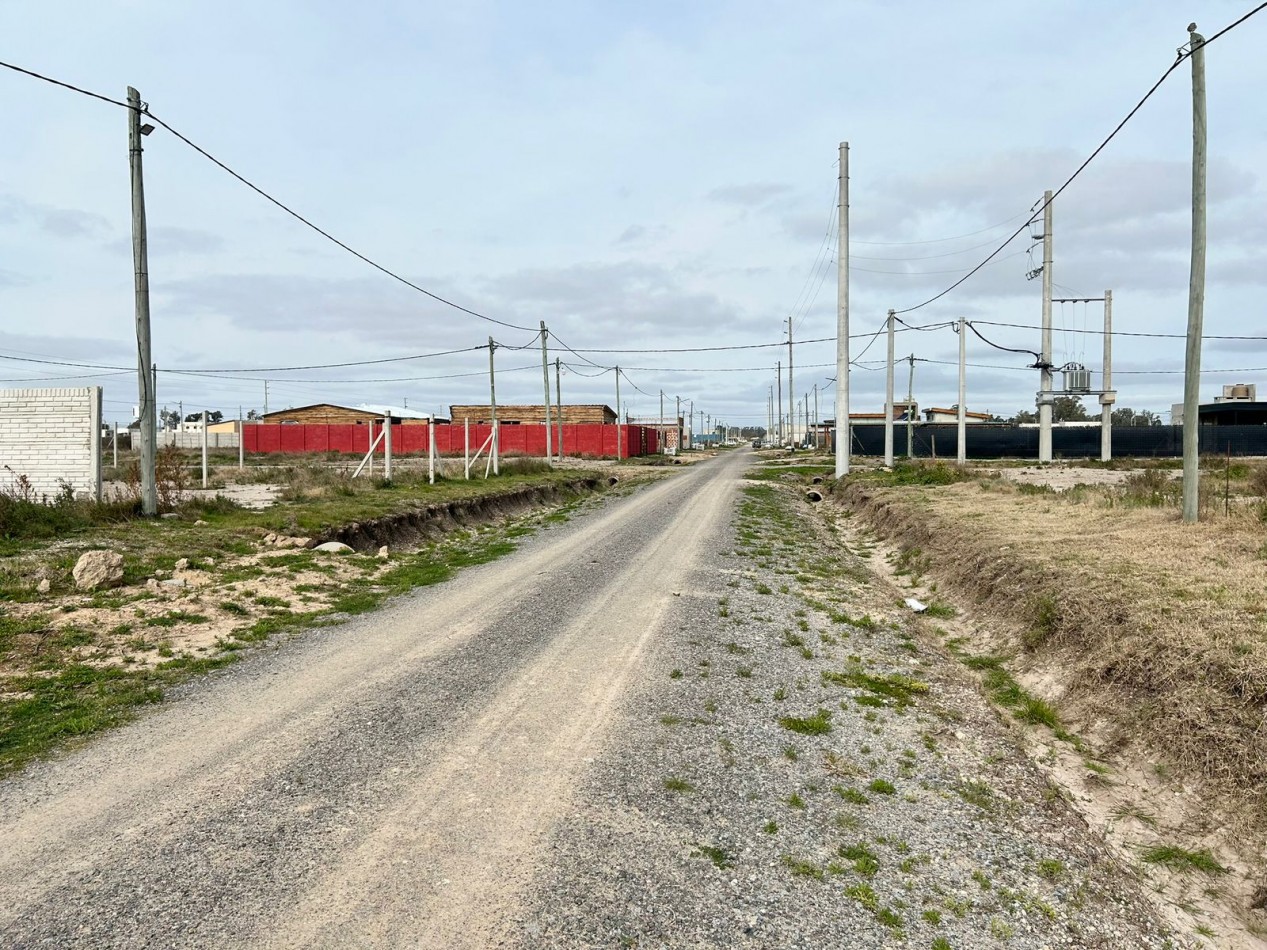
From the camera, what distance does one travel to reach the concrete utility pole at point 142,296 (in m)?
12.3

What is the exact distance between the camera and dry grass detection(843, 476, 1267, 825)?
15.6 ft

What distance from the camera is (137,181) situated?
1236cm

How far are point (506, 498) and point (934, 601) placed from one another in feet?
45.4

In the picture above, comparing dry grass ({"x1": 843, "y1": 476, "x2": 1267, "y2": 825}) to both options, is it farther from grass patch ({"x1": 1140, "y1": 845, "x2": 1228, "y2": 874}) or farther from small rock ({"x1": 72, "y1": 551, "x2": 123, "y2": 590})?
small rock ({"x1": 72, "y1": 551, "x2": 123, "y2": 590})

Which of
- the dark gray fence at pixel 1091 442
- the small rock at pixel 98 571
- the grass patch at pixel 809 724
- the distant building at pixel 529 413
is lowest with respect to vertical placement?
the grass patch at pixel 809 724

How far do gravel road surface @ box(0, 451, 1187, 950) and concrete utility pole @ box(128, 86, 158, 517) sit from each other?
24.6ft

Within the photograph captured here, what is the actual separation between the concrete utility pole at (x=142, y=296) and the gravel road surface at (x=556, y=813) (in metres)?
7.50

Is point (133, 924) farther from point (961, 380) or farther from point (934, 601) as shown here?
point (961, 380)

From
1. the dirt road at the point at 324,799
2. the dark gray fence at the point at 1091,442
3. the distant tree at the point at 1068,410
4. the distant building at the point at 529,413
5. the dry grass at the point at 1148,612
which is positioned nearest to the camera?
the dirt road at the point at 324,799

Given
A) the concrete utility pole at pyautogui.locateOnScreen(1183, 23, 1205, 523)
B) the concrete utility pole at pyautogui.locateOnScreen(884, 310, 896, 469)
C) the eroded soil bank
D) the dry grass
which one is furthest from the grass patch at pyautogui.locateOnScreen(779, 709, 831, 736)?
the concrete utility pole at pyautogui.locateOnScreen(884, 310, 896, 469)

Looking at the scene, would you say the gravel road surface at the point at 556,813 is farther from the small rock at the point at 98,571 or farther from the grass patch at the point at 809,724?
the small rock at the point at 98,571

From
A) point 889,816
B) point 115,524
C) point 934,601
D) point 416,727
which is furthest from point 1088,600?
point 115,524

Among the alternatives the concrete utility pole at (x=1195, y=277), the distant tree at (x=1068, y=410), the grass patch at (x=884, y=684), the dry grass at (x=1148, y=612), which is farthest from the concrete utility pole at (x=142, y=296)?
Answer: the distant tree at (x=1068, y=410)

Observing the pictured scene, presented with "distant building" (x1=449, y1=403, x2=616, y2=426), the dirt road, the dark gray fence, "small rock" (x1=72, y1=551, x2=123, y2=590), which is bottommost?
the dirt road
